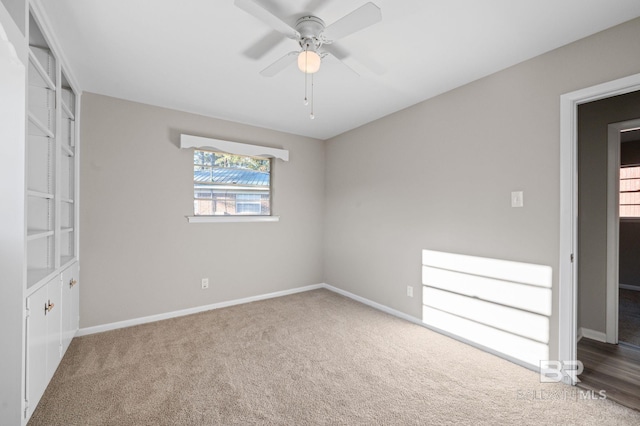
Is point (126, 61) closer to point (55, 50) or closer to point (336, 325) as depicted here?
point (55, 50)

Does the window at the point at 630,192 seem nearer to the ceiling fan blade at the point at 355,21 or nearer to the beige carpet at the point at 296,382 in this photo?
the beige carpet at the point at 296,382

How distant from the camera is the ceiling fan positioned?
143cm

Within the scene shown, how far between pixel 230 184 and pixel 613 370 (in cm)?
418

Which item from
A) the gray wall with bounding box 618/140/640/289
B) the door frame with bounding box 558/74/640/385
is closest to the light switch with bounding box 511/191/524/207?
the door frame with bounding box 558/74/640/385

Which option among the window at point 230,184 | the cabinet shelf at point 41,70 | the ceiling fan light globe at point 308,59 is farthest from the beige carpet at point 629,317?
the cabinet shelf at point 41,70

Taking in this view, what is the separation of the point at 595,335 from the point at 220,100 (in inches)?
178

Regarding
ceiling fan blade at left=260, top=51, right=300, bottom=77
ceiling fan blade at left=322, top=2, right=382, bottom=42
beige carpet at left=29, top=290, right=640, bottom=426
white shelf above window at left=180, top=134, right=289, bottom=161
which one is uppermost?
ceiling fan blade at left=322, top=2, right=382, bottom=42

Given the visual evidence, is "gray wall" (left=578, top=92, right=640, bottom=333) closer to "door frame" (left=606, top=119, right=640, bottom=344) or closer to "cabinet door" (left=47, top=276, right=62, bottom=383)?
"door frame" (left=606, top=119, right=640, bottom=344)

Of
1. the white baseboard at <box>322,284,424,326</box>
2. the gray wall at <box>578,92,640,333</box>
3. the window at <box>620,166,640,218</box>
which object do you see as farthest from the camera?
the window at <box>620,166,640,218</box>

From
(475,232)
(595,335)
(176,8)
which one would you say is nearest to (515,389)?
(475,232)

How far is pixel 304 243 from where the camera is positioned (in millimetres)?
4355

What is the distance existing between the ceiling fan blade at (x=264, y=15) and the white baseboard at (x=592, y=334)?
12.4 ft

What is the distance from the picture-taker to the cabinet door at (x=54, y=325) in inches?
73.9

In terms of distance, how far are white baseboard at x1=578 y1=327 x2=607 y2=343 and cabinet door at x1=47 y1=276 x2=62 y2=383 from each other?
4571 millimetres
